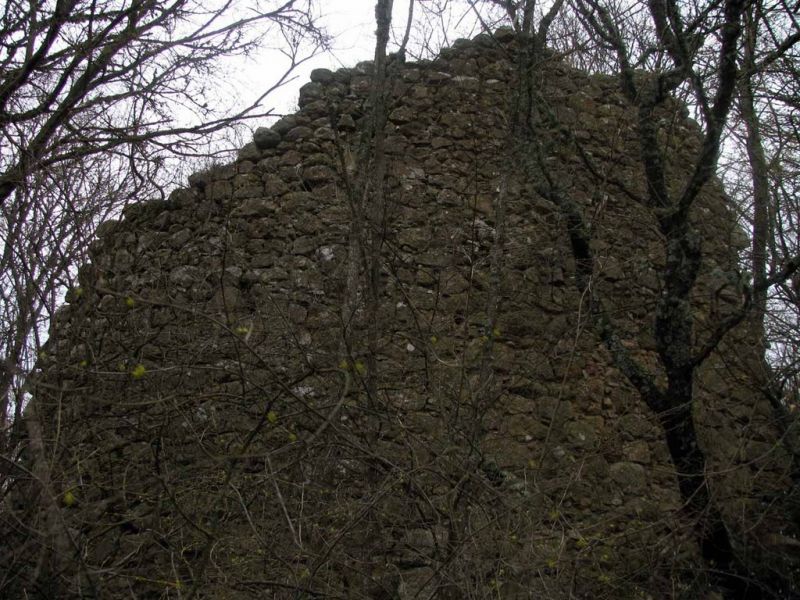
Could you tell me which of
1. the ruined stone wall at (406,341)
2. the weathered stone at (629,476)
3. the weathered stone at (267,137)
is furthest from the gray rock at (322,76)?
the weathered stone at (629,476)

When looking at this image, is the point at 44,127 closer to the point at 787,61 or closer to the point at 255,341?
the point at 255,341

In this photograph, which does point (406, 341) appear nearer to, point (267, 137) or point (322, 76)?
point (267, 137)

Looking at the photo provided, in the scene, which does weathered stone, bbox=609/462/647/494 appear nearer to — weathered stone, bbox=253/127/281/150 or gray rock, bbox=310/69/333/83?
weathered stone, bbox=253/127/281/150

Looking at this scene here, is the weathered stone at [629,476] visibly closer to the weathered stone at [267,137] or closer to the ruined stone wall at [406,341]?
the ruined stone wall at [406,341]

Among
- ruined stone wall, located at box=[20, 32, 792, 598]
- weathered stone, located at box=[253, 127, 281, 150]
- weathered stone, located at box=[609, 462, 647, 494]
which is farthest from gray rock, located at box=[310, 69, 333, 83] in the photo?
weathered stone, located at box=[609, 462, 647, 494]

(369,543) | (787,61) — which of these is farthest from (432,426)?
(787,61)

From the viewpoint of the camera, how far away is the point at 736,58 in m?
3.74

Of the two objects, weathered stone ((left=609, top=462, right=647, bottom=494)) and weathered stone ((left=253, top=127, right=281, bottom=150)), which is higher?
weathered stone ((left=253, top=127, right=281, bottom=150))

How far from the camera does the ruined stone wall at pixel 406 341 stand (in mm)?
3520

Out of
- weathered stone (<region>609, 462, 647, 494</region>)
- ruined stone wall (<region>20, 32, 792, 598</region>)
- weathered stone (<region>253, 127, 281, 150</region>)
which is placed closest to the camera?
ruined stone wall (<region>20, 32, 792, 598</region>)

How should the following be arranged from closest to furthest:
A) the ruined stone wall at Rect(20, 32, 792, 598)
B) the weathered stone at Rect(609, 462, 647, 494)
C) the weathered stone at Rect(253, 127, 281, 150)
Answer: the ruined stone wall at Rect(20, 32, 792, 598) → the weathered stone at Rect(609, 462, 647, 494) → the weathered stone at Rect(253, 127, 281, 150)

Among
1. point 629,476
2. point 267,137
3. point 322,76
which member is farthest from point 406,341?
point 322,76

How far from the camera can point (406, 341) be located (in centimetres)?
448

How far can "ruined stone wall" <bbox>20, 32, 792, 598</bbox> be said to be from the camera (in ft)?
11.5
